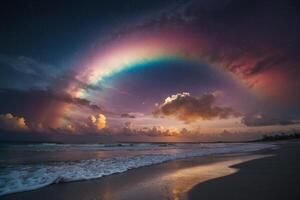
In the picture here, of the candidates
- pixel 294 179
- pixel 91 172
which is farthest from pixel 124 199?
pixel 294 179

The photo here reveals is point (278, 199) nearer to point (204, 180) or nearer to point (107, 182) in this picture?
point (204, 180)

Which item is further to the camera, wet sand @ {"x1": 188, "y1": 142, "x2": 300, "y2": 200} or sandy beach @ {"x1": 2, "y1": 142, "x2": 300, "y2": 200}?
sandy beach @ {"x1": 2, "y1": 142, "x2": 300, "y2": 200}

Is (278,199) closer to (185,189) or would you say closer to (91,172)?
(185,189)

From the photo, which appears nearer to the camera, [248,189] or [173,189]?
[248,189]

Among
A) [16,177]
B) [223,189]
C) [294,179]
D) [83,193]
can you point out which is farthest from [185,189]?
[16,177]

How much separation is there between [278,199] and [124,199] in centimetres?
467

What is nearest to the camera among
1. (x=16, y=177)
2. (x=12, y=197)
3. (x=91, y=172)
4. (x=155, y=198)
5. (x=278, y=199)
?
(x=278, y=199)

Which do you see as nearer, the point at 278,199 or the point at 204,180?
the point at 278,199

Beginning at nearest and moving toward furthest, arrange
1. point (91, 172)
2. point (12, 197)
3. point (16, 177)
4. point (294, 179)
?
point (12, 197) < point (294, 179) < point (16, 177) < point (91, 172)

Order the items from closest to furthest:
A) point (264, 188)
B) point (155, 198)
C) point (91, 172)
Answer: point (155, 198) → point (264, 188) → point (91, 172)

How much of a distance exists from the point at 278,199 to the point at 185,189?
10.7ft

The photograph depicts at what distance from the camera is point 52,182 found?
12.2 metres

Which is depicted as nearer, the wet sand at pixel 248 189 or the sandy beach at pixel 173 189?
the wet sand at pixel 248 189

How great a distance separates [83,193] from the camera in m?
10.0
